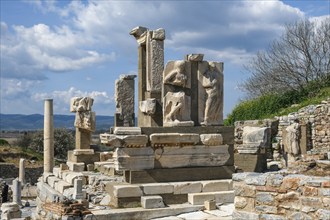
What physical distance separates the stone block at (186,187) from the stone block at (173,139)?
2.83 feet

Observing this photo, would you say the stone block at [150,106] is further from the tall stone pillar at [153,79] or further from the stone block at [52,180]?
the stone block at [52,180]

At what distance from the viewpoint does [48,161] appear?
18.8m

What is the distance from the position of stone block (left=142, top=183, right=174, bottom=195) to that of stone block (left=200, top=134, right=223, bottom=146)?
135 cm

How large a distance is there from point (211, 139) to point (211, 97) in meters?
1.01

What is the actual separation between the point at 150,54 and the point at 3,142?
4441 centimetres

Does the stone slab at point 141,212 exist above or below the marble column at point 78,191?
below

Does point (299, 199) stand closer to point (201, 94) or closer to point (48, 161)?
point (201, 94)

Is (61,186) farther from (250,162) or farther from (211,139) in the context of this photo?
(250,162)

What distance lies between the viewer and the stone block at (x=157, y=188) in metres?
9.53

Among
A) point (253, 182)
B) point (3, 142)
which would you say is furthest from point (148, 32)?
point (3, 142)

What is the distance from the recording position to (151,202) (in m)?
9.19

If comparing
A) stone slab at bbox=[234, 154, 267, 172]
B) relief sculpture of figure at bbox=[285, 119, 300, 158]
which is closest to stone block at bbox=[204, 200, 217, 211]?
stone slab at bbox=[234, 154, 267, 172]

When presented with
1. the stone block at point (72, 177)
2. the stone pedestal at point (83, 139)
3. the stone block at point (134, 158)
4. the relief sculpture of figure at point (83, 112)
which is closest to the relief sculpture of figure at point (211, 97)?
the stone block at point (134, 158)

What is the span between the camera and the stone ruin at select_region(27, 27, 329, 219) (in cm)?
932
